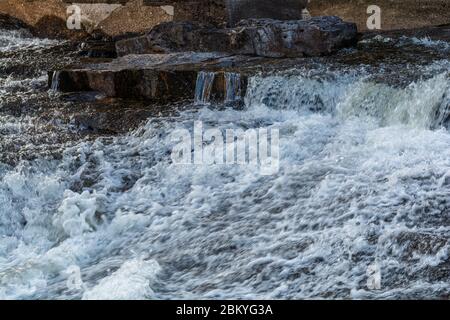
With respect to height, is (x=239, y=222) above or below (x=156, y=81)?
below

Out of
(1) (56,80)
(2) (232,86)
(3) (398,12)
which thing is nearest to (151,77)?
(2) (232,86)

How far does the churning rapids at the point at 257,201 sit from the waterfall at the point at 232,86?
14cm

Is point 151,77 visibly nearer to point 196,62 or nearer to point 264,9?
point 196,62

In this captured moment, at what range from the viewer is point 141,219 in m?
4.53

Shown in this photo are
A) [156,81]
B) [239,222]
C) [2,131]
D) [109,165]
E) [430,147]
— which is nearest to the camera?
[239,222]

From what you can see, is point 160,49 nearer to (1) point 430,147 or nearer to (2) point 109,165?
(2) point 109,165

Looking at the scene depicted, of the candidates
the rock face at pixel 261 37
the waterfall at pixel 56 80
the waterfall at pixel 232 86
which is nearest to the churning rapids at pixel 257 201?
the waterfall at pixel 232 86

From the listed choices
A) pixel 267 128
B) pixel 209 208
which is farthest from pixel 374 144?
pixel 209 208

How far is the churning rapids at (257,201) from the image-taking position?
3596 millimetres

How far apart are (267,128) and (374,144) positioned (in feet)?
3.20

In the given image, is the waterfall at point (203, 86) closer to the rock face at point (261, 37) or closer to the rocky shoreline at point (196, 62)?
the rocky shoreline at point (196, 62)

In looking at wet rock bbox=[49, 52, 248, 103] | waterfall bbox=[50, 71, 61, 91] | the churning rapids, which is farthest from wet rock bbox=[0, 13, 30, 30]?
the churning rapids

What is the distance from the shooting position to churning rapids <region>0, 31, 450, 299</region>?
11.8 feet

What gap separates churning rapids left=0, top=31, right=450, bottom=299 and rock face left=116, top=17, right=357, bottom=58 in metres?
0.63
